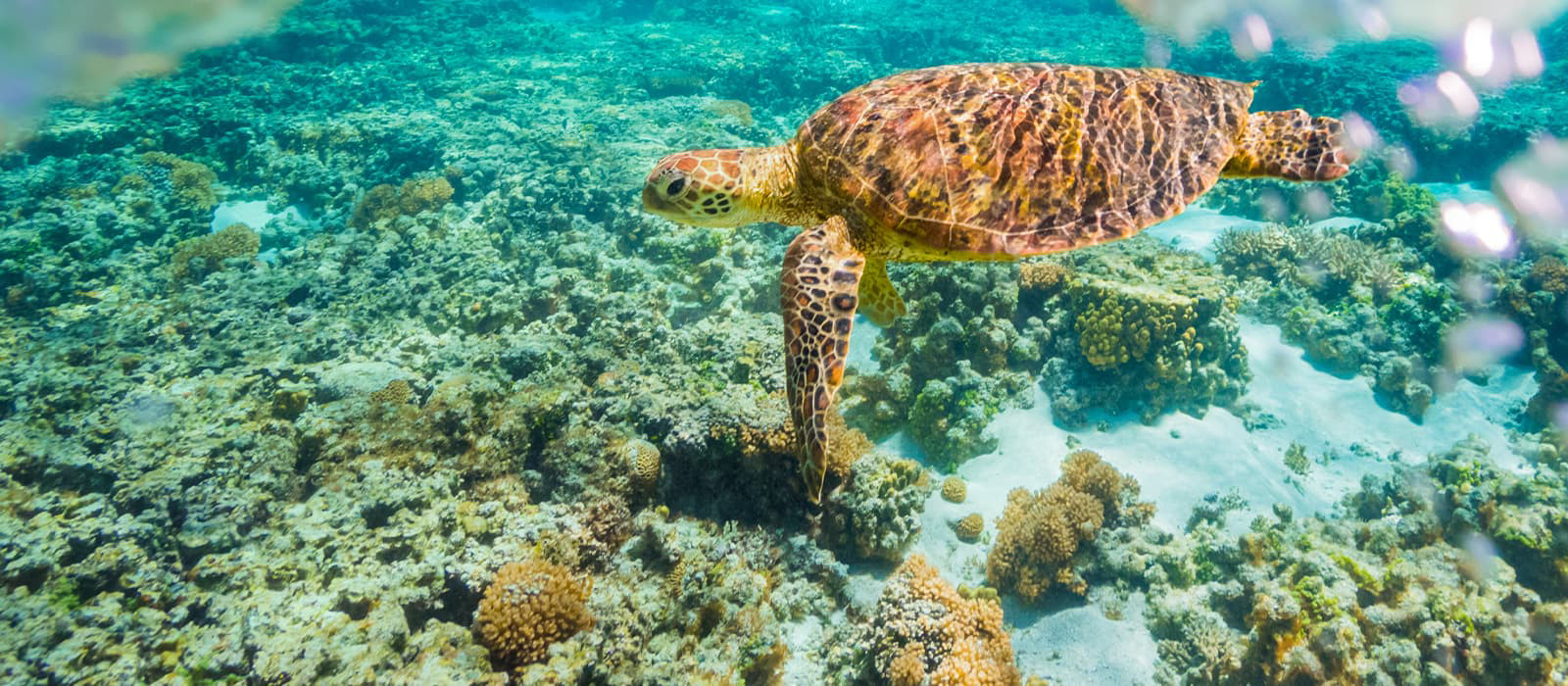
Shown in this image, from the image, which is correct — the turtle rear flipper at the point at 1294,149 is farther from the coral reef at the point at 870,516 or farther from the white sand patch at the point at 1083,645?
the white sand patch at the point at 1083,645

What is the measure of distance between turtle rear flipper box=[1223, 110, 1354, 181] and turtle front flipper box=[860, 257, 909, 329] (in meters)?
1.96

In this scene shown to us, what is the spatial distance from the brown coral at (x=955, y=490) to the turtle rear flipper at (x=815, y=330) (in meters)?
2.20

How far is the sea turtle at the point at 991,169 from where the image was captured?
9.31 feet

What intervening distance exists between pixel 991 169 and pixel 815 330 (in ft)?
3.96

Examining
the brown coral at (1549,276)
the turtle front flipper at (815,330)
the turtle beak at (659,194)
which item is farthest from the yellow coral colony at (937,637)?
the brown coral at (1549,276)

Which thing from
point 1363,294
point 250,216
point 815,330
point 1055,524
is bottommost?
point 1363,294

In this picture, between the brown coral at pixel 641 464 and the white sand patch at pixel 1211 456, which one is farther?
the white sand patch at pixel 1211 456

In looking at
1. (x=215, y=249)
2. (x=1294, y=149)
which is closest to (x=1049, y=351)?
(x=1294, y=149)

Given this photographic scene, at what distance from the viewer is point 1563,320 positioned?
21.1ft

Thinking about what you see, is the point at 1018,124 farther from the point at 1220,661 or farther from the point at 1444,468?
the point at 1444,468

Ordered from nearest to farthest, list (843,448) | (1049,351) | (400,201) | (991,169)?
(991,169)
(843,448)
(1049,351)
(400,201)

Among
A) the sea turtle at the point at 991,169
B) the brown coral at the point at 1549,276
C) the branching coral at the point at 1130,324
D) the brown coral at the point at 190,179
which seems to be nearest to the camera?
the sea turtle at the point at 991,169

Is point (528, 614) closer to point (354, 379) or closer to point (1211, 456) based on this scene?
point (354, 379)

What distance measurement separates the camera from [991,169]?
291 cm
